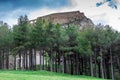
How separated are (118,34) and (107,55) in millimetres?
5156

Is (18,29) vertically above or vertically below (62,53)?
above

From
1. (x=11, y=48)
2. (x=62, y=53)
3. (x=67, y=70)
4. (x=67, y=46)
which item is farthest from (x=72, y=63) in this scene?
(x=11, y=48)

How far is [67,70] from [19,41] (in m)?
15.5

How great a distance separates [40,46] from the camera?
143 ft

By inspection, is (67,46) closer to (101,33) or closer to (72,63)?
(101,33)

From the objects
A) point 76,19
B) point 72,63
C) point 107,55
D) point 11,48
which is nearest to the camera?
point 11,48

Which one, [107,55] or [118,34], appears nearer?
[118,34]

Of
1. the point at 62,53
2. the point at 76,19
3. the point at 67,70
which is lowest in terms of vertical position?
the point at 67,70

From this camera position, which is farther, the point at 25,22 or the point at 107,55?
the point at 107,55

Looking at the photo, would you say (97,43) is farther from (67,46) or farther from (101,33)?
(67,46)

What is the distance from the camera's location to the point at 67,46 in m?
45.5

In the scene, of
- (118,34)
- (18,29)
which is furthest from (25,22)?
(118,34)

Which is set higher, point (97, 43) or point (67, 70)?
point (97, 43)

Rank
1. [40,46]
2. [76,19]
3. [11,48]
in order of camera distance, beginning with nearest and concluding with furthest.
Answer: [40,46] → [11,48] → [76,19]
